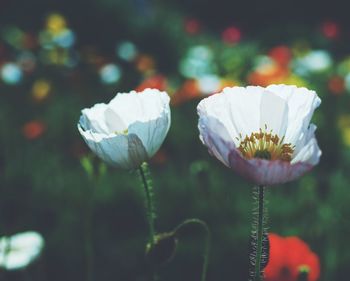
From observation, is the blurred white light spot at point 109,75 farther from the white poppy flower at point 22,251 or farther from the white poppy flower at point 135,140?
the white poppy flower at point 135,140

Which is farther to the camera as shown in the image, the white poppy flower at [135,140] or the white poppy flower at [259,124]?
the white poppy flower at [135,140]

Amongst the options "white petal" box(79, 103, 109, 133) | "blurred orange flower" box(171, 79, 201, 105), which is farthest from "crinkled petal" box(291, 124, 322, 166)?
"blurred orange flower" box(171, 79, 201, 105)

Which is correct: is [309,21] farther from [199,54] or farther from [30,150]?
[30,150]

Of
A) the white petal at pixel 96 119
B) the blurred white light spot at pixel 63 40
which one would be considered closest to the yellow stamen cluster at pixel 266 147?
the white petal at pixel 96 119

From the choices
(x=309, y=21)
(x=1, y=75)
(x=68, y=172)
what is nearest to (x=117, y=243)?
(x=68, y=172)

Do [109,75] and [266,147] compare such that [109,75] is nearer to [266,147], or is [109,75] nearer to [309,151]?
[266,147]

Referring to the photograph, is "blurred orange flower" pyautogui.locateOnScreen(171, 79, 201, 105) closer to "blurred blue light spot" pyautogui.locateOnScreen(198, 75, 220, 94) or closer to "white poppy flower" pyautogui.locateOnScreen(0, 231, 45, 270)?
"blurred blue light spot" pyautogui.locateOnScreen(198, 75, 220, 94)

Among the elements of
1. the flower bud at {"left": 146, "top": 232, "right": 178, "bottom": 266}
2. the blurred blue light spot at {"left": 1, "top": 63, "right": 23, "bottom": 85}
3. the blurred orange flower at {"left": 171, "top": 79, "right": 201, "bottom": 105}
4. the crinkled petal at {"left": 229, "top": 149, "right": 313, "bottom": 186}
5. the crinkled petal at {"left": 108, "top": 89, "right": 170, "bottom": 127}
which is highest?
the blurred blue light spot at {"left": 1, "top": 63, "right": 23, "bottom": 85}
